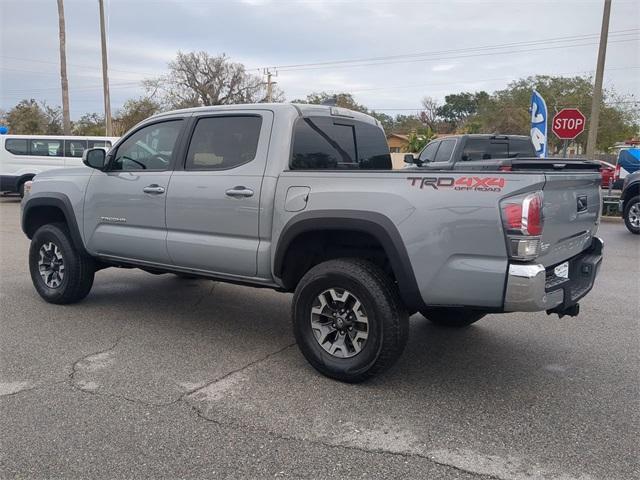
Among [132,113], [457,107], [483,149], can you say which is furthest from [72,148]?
[457,107]

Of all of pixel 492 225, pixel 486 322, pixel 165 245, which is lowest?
pixel 486 322

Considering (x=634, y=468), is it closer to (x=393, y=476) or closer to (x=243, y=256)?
(x=393, y=476)

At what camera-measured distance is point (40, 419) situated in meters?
3.36

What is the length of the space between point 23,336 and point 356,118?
3481 mm

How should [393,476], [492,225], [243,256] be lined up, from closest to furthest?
[393,476]
[492,225]
[243,256]

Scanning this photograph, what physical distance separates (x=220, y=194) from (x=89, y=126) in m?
49.6

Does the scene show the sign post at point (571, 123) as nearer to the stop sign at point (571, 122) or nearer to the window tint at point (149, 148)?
the stop sign at point (571, 122)

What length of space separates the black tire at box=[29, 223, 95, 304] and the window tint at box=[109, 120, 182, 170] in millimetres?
999

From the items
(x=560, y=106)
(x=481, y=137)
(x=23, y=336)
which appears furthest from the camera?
(x=560, y=106)

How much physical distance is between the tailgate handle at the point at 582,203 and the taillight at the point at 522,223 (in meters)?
0.75

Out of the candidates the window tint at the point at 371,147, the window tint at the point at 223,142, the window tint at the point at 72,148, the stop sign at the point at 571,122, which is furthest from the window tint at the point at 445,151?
the window tint at the point at 72,148

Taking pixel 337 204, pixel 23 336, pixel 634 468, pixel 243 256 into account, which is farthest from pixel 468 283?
pixel 23 336

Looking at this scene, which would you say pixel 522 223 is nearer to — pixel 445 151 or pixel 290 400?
pixel 290 400

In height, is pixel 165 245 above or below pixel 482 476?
above
